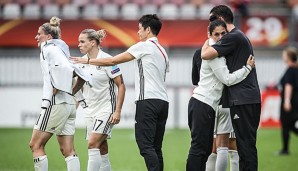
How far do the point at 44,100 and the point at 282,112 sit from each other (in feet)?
26.7

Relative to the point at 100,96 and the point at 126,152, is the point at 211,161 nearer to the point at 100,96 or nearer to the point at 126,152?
the point at 100,96

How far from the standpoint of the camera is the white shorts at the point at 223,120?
10.1 metres

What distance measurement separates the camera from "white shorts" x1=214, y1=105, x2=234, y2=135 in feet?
33.2

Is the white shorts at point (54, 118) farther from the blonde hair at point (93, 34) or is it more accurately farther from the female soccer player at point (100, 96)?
the blonde hair at point (93, 34)

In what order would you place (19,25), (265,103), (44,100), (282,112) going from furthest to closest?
(19,25), (265,103), (282,112), (44,100)

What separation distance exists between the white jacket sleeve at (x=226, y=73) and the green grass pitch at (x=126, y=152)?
12.6 ft

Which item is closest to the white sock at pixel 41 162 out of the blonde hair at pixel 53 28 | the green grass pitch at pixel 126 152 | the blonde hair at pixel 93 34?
the blonde hair at pixel 53 28

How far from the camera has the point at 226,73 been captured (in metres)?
9.27

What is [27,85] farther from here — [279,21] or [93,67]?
[93,67]

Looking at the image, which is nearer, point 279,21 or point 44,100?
point 44,100

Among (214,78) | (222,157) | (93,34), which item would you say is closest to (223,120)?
(222,157)

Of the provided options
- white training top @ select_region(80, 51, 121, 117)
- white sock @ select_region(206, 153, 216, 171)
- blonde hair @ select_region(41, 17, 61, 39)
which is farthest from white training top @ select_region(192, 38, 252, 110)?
blonde hair @ select_region(41, 17, 61, 39)

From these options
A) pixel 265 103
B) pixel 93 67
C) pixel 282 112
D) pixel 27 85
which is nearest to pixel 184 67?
pixel 265 103

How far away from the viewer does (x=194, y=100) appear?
953cm
